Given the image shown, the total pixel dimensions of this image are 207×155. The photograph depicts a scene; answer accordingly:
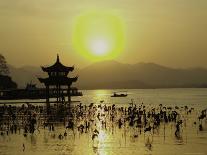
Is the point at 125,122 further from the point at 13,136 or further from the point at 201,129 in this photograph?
the point at 13,136

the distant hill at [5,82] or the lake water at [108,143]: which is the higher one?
the distant hill at [5,82]

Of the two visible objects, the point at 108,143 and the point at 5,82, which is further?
the point at 5,82

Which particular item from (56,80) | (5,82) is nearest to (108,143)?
(56,80)

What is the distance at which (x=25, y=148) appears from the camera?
39.6 metres

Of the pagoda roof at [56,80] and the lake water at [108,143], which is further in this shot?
the pagoda roof at [56,80]

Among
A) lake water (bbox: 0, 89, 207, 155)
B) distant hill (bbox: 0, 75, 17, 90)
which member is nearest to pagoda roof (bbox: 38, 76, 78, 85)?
lake water (bbox: 0, 89, 207, 155)

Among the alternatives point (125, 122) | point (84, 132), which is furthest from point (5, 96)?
point (84, 132)

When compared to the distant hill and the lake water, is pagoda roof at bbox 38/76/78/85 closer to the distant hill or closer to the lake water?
the lake water

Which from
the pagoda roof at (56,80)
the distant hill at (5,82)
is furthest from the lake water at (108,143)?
the distant hill at (5,82)

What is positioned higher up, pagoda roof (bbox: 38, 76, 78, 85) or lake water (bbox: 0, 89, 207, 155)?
pagoda roof (bbox: 38, 76, 78, 85)

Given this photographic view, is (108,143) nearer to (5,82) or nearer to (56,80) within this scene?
(56,80)

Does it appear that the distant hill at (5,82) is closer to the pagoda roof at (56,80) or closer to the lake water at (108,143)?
the pagoda roof at (56,80)

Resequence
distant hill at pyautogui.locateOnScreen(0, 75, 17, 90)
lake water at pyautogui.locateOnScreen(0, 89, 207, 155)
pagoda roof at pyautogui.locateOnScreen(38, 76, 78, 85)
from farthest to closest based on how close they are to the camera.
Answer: distant hill at pyautogui.locateOnScreen(0, 75, 17, 90) < pagoda roof at pyautogui.locateOnScreen(38, 76, 78, 85) < lake water at pyautogui.locateOnScreen(0, 89, 207, 155)

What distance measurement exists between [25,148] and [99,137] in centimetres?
843
